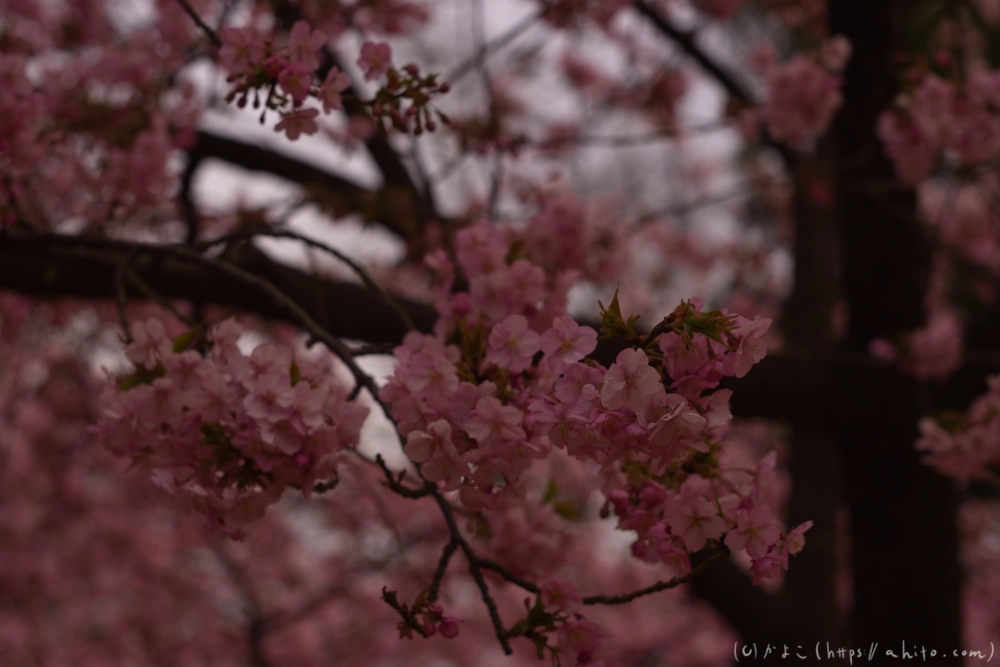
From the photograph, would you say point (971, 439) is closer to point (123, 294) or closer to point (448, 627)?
point (448, 627)

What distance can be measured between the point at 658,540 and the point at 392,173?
2362 mm

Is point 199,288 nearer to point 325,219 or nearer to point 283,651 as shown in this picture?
point 325,219

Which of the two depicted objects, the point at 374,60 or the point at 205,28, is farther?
the point at 374,60

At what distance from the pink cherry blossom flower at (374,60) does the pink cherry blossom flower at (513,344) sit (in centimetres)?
56

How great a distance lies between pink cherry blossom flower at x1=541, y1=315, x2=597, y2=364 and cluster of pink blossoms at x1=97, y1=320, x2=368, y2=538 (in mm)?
309

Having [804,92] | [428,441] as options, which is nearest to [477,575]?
[428,441]

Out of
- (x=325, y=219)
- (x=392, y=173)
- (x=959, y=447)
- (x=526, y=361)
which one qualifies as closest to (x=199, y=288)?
(x=325, y=219)

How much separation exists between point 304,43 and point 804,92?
202 centimetres

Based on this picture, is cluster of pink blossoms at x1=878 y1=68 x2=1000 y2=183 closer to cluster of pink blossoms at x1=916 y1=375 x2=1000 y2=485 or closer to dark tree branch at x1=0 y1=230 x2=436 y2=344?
cluster of pink blossoms at x1=916 y1=375 x2=1000 y2=485

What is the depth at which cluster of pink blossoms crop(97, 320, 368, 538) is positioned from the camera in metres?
1.04

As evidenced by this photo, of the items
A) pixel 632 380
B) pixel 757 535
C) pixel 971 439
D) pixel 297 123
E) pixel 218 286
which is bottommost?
pixel 757 535

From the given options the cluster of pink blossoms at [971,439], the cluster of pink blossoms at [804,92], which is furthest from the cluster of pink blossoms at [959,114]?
the cluster of pink blossoms at [971,439]

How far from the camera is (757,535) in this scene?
1034mm

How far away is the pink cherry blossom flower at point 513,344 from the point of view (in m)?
1.08
